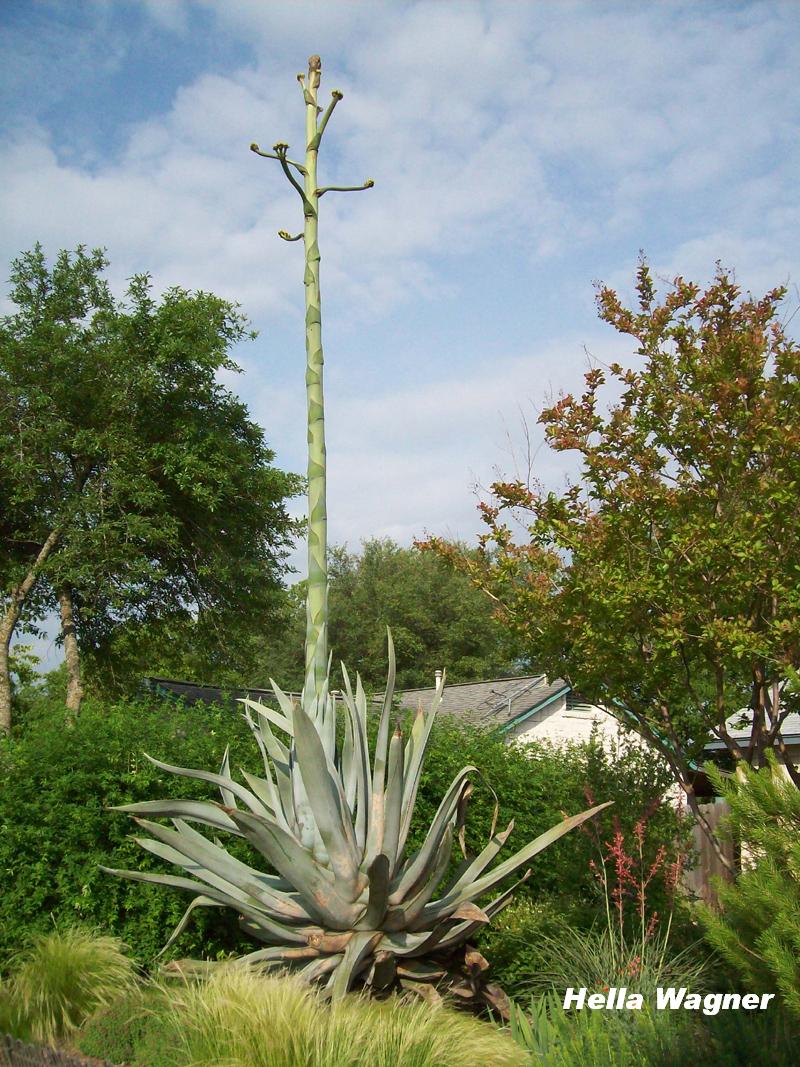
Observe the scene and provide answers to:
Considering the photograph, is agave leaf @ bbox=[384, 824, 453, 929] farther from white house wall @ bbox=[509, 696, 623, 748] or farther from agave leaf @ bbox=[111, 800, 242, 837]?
white house wall @ bbox=[509, 696, 623, 748]

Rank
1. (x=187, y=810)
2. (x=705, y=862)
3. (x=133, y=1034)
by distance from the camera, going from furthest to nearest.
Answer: (x=705, y=862)
(x=187, y=810)
(x=133, y=1034)

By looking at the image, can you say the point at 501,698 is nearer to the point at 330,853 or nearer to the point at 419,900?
the point at 419,900

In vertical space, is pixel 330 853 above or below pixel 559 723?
above

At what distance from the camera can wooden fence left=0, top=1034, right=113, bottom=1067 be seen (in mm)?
4328

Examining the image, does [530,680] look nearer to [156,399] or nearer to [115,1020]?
[156,399]

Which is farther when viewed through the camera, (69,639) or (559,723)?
(559,723)

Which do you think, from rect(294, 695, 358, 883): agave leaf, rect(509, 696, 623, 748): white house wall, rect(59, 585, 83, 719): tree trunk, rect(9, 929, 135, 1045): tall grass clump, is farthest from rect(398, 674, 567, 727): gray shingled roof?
rect(294, 695, 358, 883): agave leaf

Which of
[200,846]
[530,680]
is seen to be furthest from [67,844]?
[530,680]

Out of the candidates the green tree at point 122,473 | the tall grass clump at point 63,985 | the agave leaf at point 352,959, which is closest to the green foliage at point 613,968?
the agave leaf at point 352,959

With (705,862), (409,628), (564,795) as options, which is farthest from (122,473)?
(409,628)

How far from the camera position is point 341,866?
5.01m

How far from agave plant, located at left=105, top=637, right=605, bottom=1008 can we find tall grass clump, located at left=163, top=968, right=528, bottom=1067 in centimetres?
31

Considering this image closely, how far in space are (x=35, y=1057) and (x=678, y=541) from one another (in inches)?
187

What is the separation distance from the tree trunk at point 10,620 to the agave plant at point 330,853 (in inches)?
387
